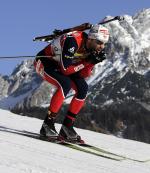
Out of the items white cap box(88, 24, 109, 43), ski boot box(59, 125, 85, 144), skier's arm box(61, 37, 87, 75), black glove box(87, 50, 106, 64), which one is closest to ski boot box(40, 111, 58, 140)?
ski boot box(59, 125, 85, 144)

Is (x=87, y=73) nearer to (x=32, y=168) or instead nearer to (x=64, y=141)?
(x=64, y=141)

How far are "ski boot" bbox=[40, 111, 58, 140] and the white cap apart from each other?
179 centimetres

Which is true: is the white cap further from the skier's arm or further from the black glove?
the skier's arm

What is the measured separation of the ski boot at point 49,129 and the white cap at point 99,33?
1788mm

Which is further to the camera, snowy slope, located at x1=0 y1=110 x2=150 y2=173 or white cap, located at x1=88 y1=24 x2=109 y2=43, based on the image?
white cap, located at x1=88 y1=24 x2=109 y2=43

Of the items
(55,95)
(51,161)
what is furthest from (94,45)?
(51,161)

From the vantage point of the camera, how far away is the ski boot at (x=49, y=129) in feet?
34.3

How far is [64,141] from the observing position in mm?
10297

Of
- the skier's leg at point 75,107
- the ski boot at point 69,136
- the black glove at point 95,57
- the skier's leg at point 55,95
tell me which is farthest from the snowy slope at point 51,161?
the black glove at point 95,57

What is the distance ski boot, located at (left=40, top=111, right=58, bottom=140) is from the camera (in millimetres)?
10441

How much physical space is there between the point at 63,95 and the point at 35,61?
126 centimetres

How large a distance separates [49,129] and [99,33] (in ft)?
7.20

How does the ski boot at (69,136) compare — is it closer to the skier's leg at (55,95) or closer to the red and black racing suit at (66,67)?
the red and black racing suit at (66,67)

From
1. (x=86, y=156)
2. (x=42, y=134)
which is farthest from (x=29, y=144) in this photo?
(x=42, y=134)
